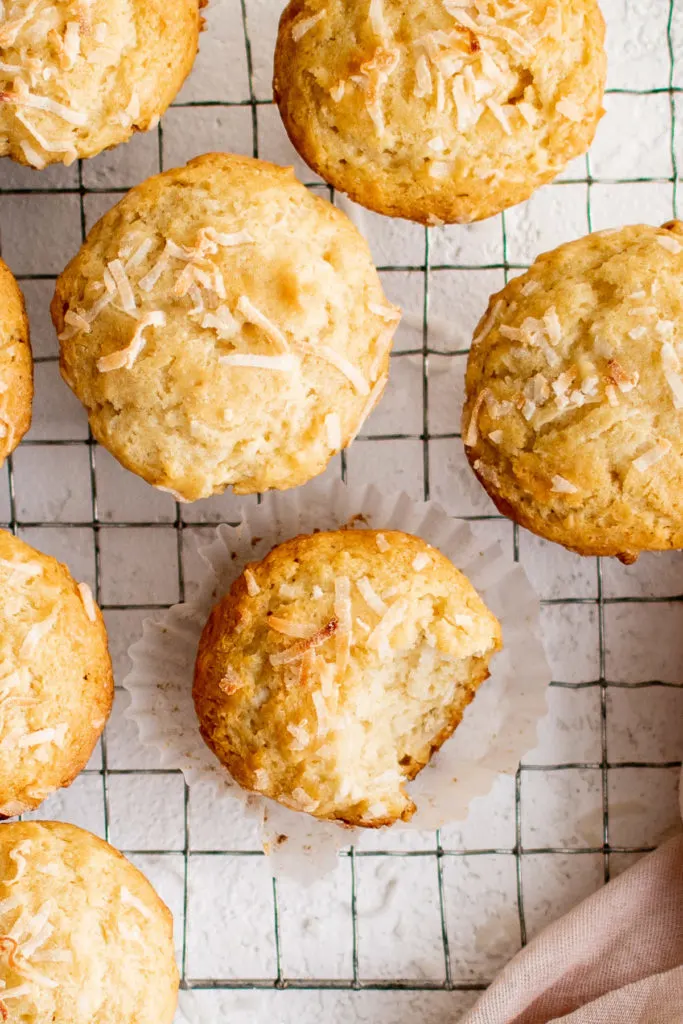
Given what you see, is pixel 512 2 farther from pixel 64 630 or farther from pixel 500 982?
pixel 500 982

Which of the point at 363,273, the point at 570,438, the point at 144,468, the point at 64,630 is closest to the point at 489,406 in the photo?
the point at 570,438

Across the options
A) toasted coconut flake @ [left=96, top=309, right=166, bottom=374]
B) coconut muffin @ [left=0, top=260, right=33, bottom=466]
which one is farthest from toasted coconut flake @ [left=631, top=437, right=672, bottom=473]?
coconut muffin @ [left=0, top=260, right=33, bottom=466]

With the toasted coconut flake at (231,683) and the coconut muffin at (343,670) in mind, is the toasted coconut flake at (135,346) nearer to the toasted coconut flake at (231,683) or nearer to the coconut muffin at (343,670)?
the coconut muffin at (343,670)

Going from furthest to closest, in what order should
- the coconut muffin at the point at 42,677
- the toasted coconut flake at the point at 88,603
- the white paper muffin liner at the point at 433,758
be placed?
the white paper muffin liner at the point at 433,758, the toasted coconut flake at the point at 88,603, the coconut muffin at the point at 42,677

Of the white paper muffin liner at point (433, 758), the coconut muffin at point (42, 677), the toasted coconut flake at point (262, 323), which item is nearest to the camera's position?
the toasted coconut flake at point (262, 323)

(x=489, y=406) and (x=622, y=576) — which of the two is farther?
(x=622, y=576)

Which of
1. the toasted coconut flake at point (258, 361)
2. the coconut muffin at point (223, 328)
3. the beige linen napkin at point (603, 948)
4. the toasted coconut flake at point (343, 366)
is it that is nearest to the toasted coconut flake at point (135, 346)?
the coconut muffin at point (223, 328)

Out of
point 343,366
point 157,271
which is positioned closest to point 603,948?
point 343,366
